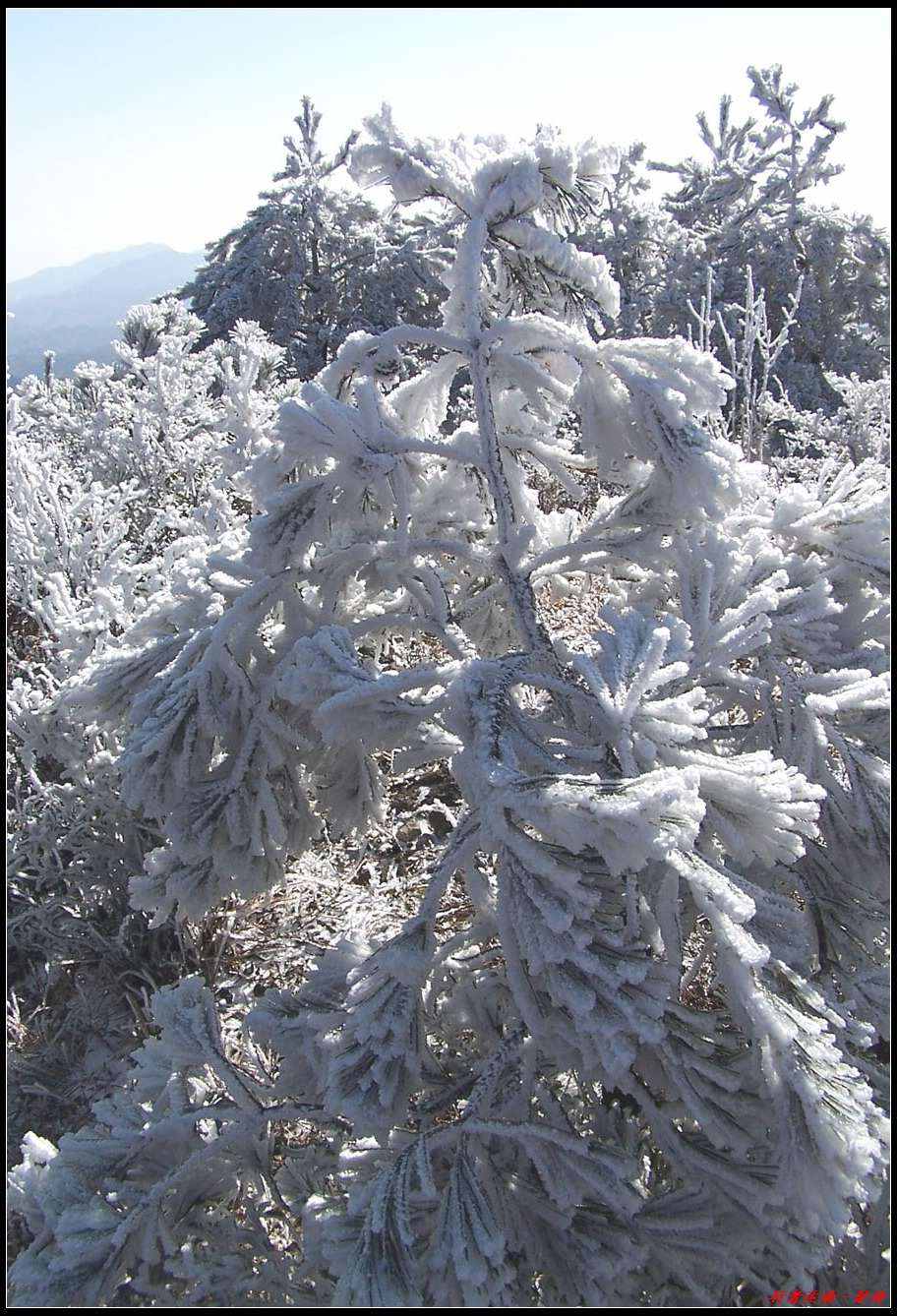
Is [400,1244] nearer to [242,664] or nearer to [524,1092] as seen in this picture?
[524,1092]

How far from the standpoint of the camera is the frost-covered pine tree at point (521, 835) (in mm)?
1578

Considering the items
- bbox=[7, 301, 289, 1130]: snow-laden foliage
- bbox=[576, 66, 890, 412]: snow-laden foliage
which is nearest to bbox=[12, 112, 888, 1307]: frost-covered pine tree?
bbox=[7, 301, 289, 1130]: snow-laden foliage

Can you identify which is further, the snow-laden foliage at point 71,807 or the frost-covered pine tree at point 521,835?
the snow-laden foliage at point 71,807

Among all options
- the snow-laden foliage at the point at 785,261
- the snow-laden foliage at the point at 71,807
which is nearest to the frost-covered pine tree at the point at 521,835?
the snow-laden foliage at the point at 71,807

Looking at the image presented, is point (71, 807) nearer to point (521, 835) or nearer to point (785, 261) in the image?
point (521, 835)

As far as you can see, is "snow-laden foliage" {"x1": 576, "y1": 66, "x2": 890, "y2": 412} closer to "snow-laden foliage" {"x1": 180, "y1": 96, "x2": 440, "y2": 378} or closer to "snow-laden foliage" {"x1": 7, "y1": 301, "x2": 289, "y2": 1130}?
"snow-laden foliage" {"x1": 180, "y1": 96, "x2": 440, "y2": 378}

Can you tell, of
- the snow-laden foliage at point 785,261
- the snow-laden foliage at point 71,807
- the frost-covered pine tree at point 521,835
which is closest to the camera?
the frost-covered pine tree at point 521,835

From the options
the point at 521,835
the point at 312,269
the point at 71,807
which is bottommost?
the point at 71,807

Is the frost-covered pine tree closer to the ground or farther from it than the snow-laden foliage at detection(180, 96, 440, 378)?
closer to the ground

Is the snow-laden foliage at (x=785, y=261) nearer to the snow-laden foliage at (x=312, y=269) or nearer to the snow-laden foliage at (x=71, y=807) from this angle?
the snow-laden foliage at (x=312, y=269)

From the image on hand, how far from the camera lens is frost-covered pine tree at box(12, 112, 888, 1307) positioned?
1.58m

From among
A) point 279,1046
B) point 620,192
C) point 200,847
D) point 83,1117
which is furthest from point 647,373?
point 620,192

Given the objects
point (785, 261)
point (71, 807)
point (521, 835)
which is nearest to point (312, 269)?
point (785, 261)

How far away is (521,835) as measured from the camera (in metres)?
1.61
